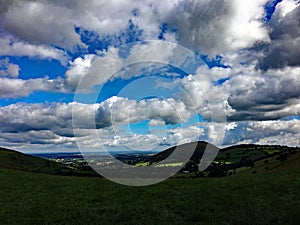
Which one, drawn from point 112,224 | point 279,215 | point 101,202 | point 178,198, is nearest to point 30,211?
point 101,202

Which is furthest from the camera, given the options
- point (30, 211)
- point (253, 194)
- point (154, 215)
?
point (253, 194)

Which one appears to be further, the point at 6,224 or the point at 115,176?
the point at 115,176

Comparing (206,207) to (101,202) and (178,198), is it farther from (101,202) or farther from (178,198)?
(101,202)

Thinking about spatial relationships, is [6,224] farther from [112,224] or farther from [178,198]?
[178,198]

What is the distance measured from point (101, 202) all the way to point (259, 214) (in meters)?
10.7

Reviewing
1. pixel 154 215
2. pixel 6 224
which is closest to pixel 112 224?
pixel 154 215

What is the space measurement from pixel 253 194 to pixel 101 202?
442 inches

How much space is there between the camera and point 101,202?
19.5 m

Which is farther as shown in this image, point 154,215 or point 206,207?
point 206,207

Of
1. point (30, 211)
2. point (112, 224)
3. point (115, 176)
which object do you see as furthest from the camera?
point (115, 176)

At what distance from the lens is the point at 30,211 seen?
16641mm

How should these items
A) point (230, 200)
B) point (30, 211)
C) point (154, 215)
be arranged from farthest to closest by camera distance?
point (230, 200), point (30, 211), point (154, 215)

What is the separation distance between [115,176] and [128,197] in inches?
841

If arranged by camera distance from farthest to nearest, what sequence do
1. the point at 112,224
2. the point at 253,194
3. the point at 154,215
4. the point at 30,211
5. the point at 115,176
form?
the point at 115,176, the point at 253,194, the point at 30,211, the point at 154,215, the point at 112,224
